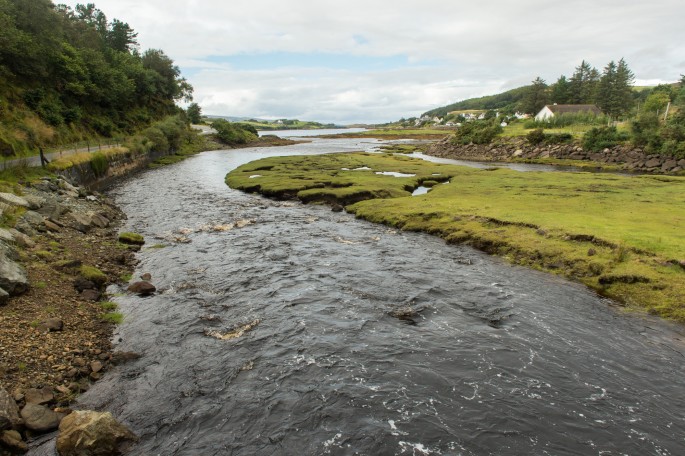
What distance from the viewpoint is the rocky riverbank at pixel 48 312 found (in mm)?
12414

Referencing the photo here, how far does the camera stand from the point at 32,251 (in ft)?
74.8

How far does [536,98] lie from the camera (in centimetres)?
18825

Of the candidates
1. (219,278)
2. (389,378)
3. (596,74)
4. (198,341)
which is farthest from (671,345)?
(596,74)

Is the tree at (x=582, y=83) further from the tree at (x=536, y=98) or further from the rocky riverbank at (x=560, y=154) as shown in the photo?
the rocky riverbank at (x=560, y=154)

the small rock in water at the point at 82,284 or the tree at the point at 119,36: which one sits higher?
the tree at the point at 119,36

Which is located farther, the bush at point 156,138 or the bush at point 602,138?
the bush at point 156,138

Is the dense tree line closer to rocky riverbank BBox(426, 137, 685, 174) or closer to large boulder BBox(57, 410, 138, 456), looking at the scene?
rocky riverbank BBox(426, 137, 685, 174)

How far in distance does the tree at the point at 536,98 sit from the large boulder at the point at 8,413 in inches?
8450

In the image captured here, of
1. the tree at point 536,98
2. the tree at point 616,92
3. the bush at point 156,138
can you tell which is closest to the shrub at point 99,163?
the bush at point 156,138

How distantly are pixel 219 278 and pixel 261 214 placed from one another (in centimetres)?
1966

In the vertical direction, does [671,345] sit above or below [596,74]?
below

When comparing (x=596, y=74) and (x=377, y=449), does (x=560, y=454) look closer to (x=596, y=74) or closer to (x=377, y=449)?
(x=377, y=449)

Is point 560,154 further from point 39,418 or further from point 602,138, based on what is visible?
point 39,418

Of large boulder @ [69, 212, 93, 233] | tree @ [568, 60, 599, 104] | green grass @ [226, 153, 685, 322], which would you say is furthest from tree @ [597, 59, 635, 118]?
large boulder @ [69, 212, 93, 233]
